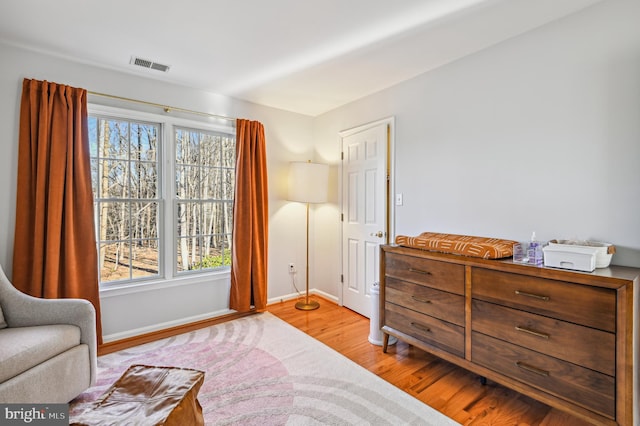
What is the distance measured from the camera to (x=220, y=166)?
345cm

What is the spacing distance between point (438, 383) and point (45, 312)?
8.60 ft

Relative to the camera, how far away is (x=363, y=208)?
→ 3.40 m

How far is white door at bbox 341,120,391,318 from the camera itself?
316cm

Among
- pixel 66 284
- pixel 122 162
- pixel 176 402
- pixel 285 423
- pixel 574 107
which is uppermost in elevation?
pixel 574 107

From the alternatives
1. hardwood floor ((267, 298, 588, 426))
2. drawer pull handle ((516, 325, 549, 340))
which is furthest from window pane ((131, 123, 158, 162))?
drawer pull handle ((516, 325, 549, 340))

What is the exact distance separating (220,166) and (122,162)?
93 centimetres

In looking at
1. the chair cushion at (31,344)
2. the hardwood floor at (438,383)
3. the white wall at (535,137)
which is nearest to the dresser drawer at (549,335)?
the hardwood floor at (438,383)

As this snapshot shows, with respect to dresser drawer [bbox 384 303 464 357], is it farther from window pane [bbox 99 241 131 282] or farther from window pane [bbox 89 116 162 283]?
window pane [bbox 99 241 131 282]

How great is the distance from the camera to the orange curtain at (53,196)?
2.32m

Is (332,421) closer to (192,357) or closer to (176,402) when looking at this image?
(176,402)

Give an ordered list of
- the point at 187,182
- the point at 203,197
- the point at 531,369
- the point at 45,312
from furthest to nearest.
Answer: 1. the point at 203,197
2. the point at 187,182
3. the point at 45,312
4. the point at 531,369

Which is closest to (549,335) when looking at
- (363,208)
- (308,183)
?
(363,208)

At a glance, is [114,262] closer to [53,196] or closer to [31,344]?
[53,196]

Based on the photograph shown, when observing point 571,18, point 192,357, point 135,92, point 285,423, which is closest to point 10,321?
point 192,357
